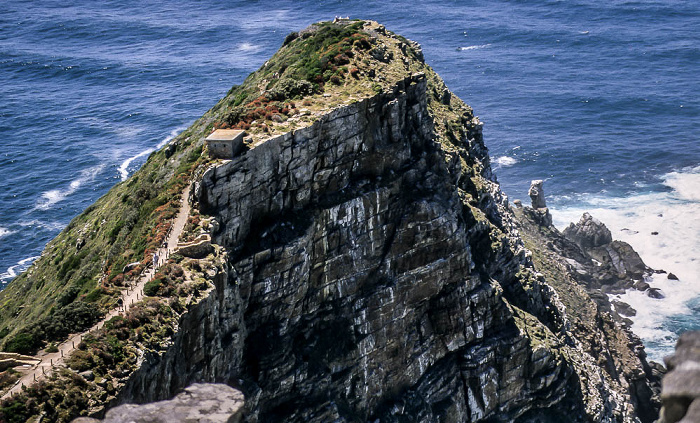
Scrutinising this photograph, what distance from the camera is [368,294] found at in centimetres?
8506

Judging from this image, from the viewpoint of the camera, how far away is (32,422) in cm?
4938

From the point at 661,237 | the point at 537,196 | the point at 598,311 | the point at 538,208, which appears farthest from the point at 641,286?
the point at 537,196

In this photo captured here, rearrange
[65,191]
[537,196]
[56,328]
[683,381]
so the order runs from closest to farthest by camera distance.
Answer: [683,381] → [56,328] → [537,196] → [65,191]

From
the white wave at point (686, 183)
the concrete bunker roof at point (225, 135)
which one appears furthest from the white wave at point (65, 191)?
the white wave at point (686, 183)

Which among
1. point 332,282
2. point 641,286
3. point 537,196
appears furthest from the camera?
point 537,196

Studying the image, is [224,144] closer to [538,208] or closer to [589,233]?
[538,208]

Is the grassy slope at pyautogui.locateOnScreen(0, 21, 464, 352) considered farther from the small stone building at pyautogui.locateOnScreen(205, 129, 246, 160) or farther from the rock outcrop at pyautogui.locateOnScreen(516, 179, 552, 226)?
the rock outcrop at pyautogui.locateOnScreen(516, 179, 552, 226)

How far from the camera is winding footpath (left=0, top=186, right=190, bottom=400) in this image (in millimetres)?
53638

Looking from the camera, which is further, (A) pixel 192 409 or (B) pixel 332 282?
(B) pixel 332 282

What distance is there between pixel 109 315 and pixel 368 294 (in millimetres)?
31632

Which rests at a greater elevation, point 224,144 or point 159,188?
point 224,144

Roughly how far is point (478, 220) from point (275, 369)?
38449 mm

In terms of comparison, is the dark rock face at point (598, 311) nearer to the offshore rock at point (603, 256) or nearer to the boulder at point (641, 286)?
the offshore rock at point (603, 256)

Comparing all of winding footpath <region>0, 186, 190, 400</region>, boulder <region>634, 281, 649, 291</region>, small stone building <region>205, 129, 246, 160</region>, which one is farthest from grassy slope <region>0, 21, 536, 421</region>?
boulder <region>634, 281, 649, 291</region>
